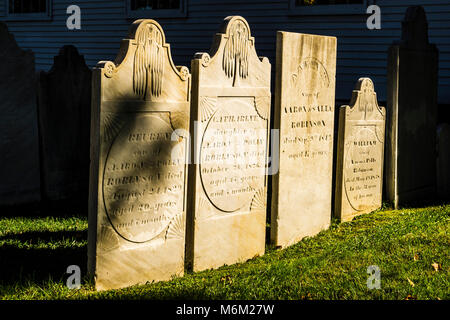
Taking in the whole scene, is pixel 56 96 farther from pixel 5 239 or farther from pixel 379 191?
pixel 379 191

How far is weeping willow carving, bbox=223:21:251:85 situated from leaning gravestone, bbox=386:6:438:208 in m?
2.80

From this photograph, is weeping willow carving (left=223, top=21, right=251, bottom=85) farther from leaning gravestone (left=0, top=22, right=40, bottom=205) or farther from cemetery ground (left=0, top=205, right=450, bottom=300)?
leaning gravestone (left=0, top=22, right=40, bottom=205)

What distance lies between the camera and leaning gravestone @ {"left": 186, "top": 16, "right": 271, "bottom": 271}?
5.38 metres

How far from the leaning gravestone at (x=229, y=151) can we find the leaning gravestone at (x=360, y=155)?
146 centimetres

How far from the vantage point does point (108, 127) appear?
4680 millimetres

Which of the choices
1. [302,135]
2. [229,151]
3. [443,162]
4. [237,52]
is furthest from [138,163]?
[443,162]

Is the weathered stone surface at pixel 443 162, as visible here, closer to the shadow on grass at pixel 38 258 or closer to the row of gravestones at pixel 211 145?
the row of gravestones at pixel 211 145

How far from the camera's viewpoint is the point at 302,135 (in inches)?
252

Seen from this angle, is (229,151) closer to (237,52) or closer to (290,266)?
(237,52)

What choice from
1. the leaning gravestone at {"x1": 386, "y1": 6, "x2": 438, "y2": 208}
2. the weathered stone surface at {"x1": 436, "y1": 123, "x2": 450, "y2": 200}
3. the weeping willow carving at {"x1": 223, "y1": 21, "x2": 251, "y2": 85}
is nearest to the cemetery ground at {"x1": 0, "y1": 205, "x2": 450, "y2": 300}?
the leaning gravestone at {"x1": 386, "y1": 6, "x2": 438, "y2": 208}

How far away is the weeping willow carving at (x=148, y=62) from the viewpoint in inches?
191

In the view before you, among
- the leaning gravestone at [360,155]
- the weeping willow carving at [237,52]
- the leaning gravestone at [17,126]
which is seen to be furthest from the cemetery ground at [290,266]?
the weeping willow carving at [237,52]
